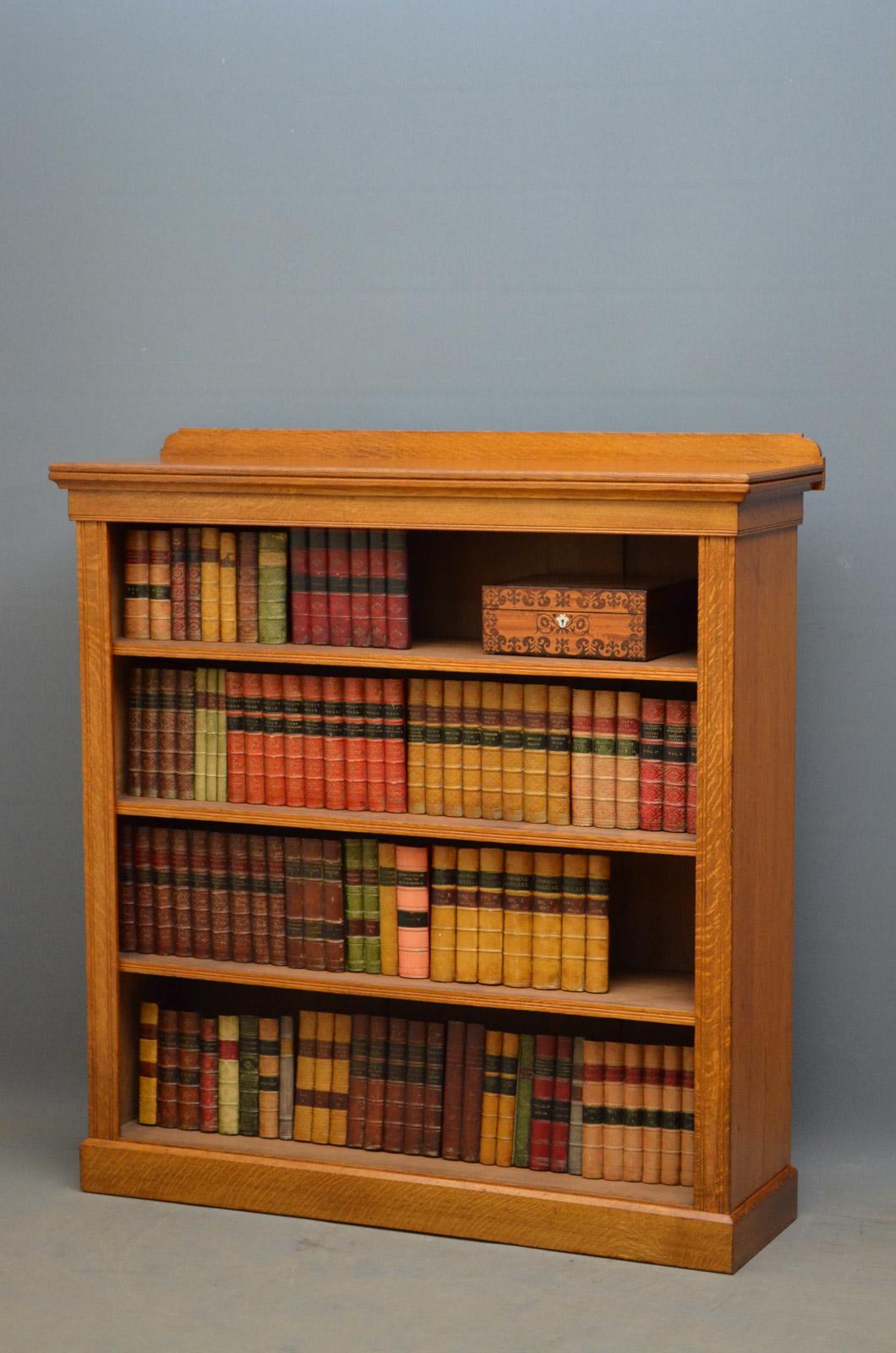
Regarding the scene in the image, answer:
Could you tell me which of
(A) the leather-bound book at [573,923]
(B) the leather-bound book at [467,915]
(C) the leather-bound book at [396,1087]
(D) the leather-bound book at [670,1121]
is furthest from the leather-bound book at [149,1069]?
(D) the leather-bound book at [670,1121]

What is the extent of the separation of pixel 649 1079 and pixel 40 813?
1.73 meters

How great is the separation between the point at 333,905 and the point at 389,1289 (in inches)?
30.4

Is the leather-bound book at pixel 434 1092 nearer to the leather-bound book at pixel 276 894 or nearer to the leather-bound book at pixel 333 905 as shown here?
the leather-bound book at pixel 333 905

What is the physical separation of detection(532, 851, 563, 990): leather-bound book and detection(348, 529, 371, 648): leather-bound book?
569mm

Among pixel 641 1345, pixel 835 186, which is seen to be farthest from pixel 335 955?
pixel 835 186

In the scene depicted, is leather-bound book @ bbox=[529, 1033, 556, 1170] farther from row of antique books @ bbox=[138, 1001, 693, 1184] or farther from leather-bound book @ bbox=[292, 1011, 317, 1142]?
leather-bound book @ bbox=[292, 1011, 317, 1142]

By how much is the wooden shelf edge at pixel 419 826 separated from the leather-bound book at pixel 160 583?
369mm

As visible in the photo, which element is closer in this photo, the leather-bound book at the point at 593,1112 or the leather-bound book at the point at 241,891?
the leather-bound book at the point at 593,1112

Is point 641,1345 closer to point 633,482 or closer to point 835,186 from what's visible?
point 633,482

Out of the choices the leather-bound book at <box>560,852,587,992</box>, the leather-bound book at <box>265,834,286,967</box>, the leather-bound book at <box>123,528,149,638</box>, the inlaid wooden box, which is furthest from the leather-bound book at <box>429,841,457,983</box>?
the leather-bound book at <box>123,528,149,638</box>

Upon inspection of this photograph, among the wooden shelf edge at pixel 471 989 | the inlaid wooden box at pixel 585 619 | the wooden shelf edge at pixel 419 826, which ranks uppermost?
the inlaid wooden box at pixel 585 619

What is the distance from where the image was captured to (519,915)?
3.73m

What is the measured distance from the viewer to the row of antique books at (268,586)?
12.4 feet

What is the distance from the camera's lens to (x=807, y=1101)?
13.6ft
